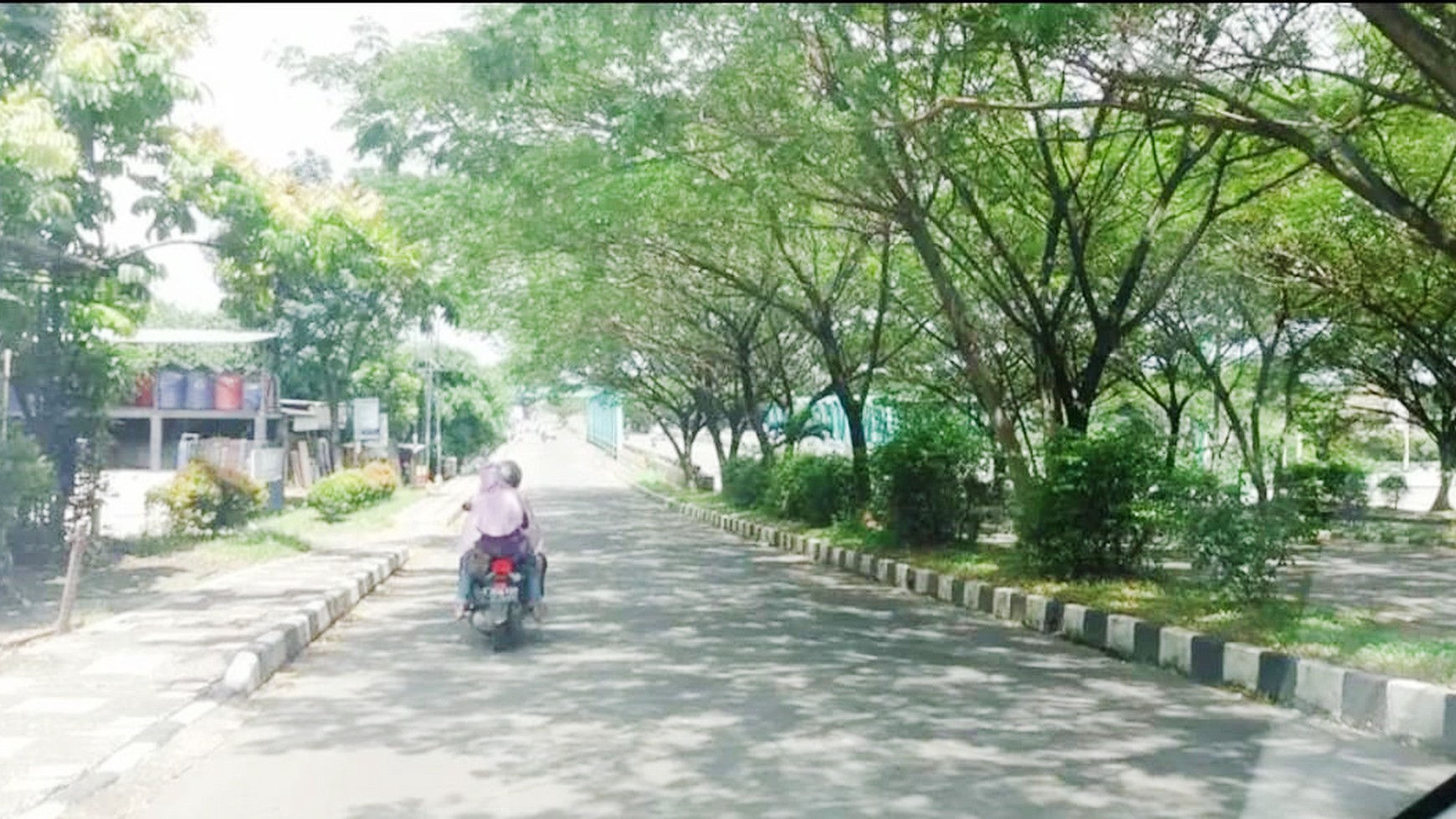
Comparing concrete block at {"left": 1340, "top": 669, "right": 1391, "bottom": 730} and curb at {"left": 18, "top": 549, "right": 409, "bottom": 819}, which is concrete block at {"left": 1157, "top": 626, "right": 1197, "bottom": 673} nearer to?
concrete block at {"left": 1340, "top": 669, "right": 1391, "bottom": 730}

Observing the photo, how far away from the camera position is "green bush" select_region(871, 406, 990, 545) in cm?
1694

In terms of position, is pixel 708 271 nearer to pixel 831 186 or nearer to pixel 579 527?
pixel 579 527

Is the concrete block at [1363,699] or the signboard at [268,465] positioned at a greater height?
the signboard at [268,465]

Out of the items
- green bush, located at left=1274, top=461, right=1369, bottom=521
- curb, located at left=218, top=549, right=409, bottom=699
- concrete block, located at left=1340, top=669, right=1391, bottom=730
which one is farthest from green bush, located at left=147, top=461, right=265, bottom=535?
green bush, located at left=1274, top=461, right=1369, bottom=521

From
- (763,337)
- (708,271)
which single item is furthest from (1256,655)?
(763,337)

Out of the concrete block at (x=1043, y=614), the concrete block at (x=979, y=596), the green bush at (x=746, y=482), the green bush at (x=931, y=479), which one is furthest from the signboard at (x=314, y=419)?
the concrete block at (x=1043, y=614)

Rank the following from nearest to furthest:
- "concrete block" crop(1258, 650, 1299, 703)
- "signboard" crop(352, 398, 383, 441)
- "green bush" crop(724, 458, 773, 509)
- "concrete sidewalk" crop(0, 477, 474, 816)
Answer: "concrete sidewalk" crop(0, 477, 474, 816), "concrete block" crop(1258, 650, 1299, 703), "green bush" crop(724, 458, 773, 509), "signboard" crop(352, 398, 383, 441)

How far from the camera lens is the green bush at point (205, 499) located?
56.5ft

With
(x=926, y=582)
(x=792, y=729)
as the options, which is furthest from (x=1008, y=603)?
(x=792, y=729)

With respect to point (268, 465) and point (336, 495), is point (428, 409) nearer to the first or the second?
point (336, 495)

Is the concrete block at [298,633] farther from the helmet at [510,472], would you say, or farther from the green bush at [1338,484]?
the green bush at [1338,484]

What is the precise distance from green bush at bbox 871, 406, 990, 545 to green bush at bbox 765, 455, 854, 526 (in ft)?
15.2

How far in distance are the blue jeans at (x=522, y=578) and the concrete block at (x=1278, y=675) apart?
497cm

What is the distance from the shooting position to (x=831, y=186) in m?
13.8
